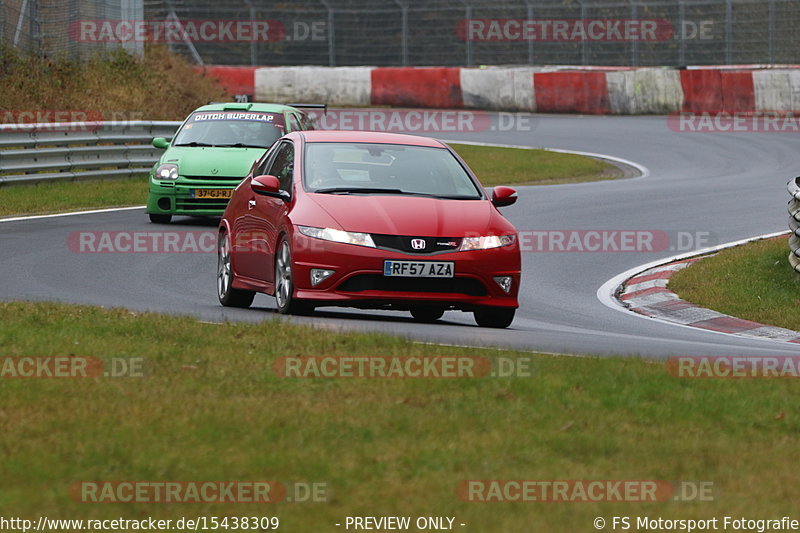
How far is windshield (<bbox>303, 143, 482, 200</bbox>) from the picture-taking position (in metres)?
11.2

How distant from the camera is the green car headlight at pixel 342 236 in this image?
1042cm

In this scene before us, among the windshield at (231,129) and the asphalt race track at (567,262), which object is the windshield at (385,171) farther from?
the windshield at (231,129)

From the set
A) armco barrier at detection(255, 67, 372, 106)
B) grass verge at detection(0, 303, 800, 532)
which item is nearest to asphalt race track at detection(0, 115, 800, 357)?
grass verge at detection(0, 303, 800, 532)

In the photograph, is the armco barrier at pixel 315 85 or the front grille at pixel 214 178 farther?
the armco barrier at pixel 315 85

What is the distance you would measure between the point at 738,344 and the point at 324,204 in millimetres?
3222

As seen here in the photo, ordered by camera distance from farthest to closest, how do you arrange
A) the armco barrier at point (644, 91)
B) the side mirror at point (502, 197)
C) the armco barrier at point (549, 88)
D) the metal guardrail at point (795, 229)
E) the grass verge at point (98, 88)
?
the armco barrier at point (644, 91) → the armco barrier at point (549, 88) → the grass verge at point (98, 88) → the metal guardrail at point (795, 229) → the side mirror at point (502, 197)

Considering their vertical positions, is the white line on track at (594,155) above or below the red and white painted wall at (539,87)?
below

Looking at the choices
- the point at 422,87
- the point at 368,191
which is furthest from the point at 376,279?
the point at 422,87

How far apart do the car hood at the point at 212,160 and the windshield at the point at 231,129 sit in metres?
0.28

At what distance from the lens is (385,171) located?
1141cm

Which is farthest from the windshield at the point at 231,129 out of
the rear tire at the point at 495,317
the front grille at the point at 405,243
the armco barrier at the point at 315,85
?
the armco barrier at the point at 315,85

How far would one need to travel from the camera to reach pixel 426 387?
7273 mm

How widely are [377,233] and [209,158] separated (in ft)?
27.7

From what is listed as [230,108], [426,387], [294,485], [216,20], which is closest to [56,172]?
[230,108]
